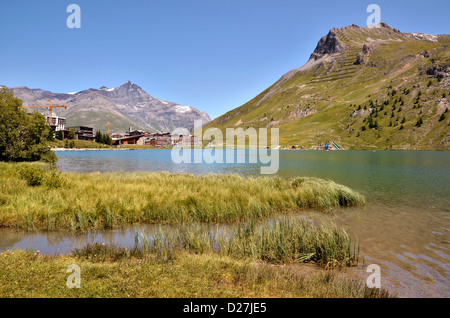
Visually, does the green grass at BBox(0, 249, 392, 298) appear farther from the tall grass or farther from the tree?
the tree

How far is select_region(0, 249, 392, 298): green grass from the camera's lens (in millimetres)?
7555

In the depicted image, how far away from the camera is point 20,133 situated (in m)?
40.0

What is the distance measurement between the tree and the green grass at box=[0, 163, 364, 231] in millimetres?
16446

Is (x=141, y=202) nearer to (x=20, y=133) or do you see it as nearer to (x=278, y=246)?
(x=278, y=246)

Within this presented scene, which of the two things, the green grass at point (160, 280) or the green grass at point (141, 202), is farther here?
the green grass at point (141, 202)

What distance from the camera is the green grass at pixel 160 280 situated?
24.8 ft

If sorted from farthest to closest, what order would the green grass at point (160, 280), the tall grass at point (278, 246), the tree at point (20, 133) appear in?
1. the tree at point (20, 133)
2. the tall grass at point (278, 246)
3. the green grass at point (160, 280)

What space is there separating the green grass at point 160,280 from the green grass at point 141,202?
245 inches

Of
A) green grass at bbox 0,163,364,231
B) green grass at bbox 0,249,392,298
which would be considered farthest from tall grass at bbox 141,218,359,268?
→ green grass at bbox 0,163,364,231

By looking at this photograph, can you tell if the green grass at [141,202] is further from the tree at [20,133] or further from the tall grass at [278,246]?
the tree at [20,133]

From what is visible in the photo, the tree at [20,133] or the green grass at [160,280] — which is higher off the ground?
the tree at [20,133]

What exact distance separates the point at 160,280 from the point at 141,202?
38.1 feet

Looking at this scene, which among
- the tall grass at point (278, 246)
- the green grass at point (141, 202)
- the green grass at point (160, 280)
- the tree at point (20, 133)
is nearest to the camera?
the green grass at point (160, 280)

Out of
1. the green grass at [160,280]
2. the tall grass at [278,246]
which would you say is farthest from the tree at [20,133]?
the tall grass at [278,246]
